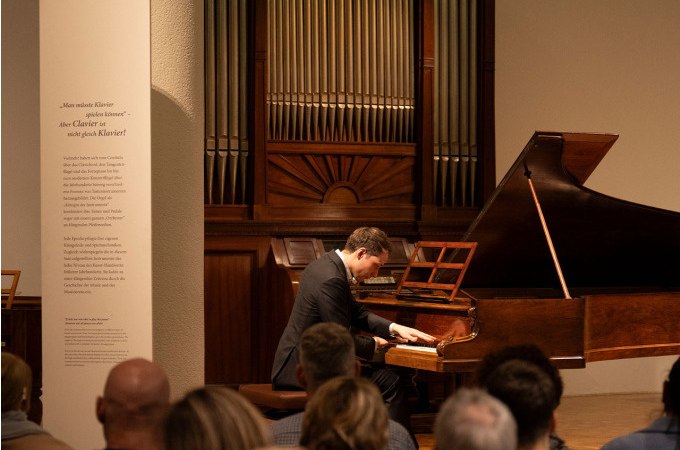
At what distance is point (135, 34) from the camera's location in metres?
4.26

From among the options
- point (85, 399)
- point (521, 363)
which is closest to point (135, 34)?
point (85, 399)

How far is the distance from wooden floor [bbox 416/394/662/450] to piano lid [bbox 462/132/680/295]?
3.00 ft

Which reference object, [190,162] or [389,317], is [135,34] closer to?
[190,162]

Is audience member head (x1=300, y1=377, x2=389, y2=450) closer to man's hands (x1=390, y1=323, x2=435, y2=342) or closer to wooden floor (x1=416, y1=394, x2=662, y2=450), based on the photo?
man's hands (x1=390, y1=323, x2=435, y2=342)

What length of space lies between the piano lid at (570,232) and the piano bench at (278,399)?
1288 mm

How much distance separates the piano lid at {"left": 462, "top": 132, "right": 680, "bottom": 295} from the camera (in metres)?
5.39

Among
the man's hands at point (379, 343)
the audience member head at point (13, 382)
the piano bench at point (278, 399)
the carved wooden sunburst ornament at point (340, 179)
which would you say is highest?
the carved wooden sunburst ornament at point (340, 179)

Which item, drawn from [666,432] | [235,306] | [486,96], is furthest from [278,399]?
[486,96]

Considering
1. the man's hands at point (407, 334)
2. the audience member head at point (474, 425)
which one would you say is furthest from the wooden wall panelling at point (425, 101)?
the audience member head at point (474, 425)

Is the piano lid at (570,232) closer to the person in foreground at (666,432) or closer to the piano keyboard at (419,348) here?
the piano keyboard at (419,348)

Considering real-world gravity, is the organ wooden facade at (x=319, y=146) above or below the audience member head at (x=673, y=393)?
above

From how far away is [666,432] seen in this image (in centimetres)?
284

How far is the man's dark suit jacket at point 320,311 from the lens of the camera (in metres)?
5.18

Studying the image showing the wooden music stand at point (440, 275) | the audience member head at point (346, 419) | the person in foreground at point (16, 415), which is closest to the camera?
the audience member head at point (346, 419)
